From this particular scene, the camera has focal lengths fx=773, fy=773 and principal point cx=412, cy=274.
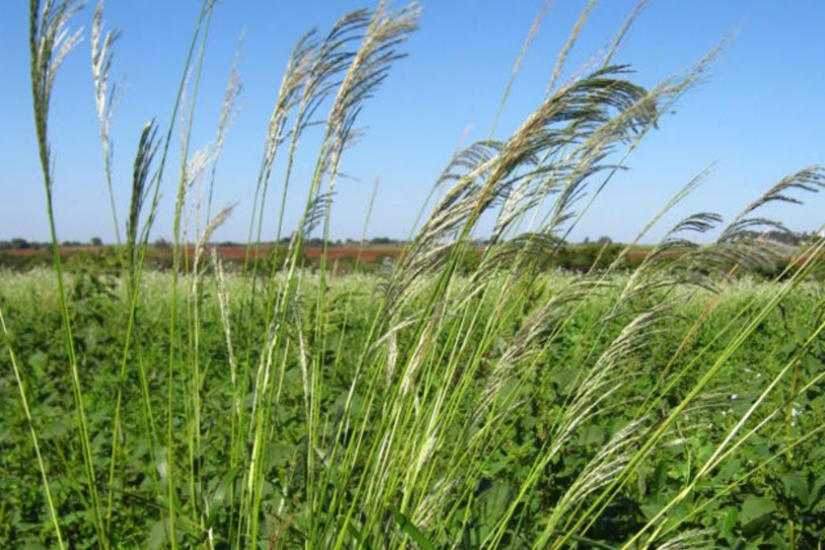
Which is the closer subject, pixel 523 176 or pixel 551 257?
pixel 523 176

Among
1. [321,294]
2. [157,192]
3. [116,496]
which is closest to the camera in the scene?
[157,192]

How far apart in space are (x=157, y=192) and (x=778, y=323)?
5538mm

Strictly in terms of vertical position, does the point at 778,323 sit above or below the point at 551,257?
below

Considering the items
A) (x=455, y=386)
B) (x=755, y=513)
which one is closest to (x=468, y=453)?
(x=455, y=386)

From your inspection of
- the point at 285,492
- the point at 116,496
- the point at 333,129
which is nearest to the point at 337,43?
the point at 333,129

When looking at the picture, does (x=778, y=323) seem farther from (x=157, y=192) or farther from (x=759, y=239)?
(x=157, y=192)

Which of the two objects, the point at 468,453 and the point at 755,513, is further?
the point at 468,453

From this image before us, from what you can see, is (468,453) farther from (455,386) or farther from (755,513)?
(755,513)

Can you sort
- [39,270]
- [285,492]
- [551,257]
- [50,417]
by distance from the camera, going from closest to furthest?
[285,492] < [551,257] < [50,417] < [39,270]

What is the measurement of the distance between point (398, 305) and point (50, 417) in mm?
2185

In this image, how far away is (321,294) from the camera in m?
2.07

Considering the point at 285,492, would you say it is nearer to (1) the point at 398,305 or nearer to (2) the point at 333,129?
(1) the point at 398,305

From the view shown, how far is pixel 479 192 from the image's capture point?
149 centimetres

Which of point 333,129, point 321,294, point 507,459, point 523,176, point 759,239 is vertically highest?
point 333,129
